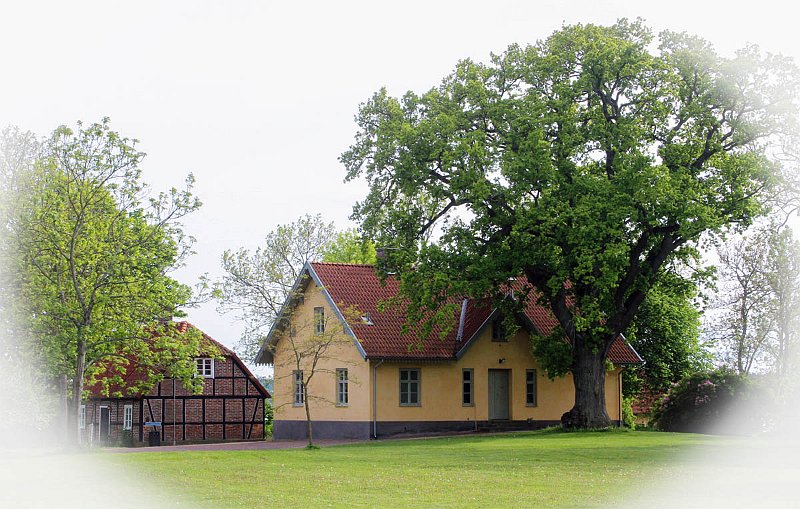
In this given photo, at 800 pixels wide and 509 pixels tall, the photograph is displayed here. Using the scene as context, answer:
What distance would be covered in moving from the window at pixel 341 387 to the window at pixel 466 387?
442 cm

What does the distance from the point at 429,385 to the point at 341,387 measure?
3.32m

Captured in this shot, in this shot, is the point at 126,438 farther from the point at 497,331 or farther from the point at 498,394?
the point at 497,331

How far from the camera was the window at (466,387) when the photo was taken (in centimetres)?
4150

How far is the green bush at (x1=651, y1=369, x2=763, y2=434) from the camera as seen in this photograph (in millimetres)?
38806

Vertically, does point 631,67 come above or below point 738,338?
above

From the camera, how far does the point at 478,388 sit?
41.7 meters

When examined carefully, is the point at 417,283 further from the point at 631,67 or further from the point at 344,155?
the point at 631,67

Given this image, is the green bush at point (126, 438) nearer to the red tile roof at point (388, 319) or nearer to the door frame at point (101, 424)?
the door frame at point (101, 424)

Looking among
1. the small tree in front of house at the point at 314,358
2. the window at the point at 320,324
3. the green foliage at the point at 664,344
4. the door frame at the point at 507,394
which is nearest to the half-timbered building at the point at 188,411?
the small tree in front of house at the point at 314,358

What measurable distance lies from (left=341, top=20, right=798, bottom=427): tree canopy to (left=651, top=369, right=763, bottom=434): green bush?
553cm

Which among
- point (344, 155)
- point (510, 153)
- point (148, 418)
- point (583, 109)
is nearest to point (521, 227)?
point (510, 153)

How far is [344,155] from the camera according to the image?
Result: 37938 mm

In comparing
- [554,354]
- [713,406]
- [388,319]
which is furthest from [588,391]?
[388,319]

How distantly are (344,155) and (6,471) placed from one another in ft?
58.8
